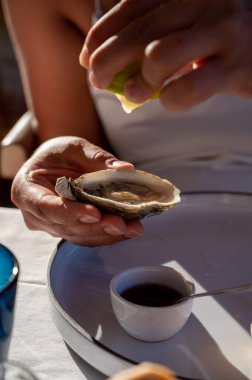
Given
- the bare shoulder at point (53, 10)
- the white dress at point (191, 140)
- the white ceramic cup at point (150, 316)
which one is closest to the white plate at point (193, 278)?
the white ceramic cup at point (150, 316)

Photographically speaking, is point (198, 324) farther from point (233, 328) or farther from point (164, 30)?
point (164, 30)

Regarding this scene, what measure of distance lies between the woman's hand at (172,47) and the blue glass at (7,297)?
21cm

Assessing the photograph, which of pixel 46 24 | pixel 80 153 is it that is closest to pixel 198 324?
pixel 80 153

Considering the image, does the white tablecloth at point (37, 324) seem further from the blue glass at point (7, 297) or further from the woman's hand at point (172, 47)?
the woman's hand at point (172, 47)

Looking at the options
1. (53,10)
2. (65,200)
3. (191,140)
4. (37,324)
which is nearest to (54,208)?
(65,200)

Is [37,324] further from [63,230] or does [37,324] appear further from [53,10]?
[53,10]

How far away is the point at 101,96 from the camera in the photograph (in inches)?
47.4

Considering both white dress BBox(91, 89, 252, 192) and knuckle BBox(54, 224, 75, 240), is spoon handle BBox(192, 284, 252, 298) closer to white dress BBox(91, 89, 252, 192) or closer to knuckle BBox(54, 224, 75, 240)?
knuckle BBox(54, 224, 75, 240)

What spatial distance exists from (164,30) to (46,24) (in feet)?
2.41

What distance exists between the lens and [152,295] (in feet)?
2.19

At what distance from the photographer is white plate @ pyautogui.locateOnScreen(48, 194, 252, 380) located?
588mm

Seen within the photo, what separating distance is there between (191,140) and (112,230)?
523mm

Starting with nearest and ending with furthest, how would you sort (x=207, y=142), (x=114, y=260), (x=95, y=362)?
(x=95, y=362) < (x=114, y=260) < (x=207, y=142)

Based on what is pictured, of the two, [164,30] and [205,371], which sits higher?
[164,30]
